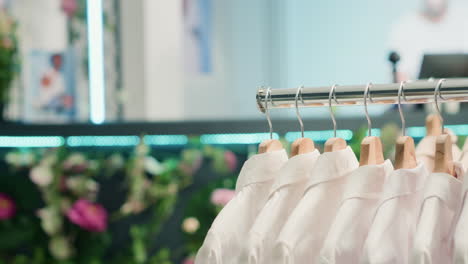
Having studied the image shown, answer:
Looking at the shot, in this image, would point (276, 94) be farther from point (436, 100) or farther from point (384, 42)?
point (384, 42)

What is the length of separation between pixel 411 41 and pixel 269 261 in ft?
18.3

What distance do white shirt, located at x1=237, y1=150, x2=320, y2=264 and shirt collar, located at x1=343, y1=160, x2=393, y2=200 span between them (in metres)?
0.10

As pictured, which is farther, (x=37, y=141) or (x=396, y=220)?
(x=37, y=141)

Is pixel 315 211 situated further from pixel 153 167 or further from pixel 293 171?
pixel 153 167

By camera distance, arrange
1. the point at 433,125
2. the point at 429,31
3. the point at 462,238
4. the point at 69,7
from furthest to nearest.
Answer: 1. the point at 429,31
2. the point at 69,7
3. the point at 433,125
4. the point at 462,238

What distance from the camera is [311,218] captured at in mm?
1082

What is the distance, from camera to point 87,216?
2900 millimetres

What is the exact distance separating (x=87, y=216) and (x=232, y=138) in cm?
64

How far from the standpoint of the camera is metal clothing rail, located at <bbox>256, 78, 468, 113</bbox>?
1039 mm

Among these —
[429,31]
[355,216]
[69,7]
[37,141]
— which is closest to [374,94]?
[355,216]

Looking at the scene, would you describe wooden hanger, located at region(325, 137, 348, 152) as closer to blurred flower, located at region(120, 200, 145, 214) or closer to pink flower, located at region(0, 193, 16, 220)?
blurred flower, located at region(120, 200, 145, 214)

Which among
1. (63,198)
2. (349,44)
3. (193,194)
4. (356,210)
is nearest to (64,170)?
(63,198)

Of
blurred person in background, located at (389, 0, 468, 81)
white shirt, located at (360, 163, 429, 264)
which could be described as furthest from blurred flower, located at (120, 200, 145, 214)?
blurred person in background, located at (389, 0, 468, 81)

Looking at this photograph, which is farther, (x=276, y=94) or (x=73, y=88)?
(x=73, y=88)
